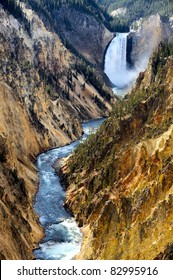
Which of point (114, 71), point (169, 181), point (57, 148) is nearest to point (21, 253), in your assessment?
point (169, 181)

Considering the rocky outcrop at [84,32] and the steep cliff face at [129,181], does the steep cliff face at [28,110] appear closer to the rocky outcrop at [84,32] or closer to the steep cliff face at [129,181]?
the steep cliff face at [129,181]

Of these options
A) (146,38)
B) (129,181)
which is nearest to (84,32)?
(146,38)

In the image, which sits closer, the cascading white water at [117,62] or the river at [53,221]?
the river at [53,221]

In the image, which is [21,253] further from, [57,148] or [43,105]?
[43,105]

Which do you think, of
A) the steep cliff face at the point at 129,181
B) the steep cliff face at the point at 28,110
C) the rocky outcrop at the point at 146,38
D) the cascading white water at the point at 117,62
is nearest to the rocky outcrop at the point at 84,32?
the cascading white water at the point at 117,62

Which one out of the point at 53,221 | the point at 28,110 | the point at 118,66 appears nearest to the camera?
the point at 53,221

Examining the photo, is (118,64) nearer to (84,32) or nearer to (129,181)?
(84,32)
